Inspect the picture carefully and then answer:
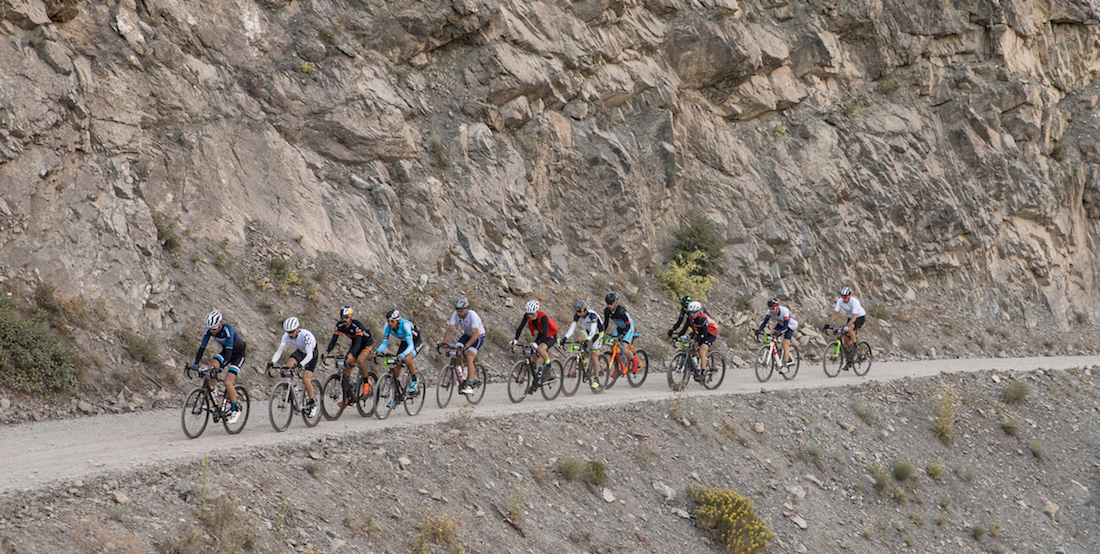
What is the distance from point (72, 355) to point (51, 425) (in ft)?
6.33

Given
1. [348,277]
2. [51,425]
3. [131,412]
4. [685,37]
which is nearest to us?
[51,425]

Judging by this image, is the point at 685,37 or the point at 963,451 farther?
the point at 685,37

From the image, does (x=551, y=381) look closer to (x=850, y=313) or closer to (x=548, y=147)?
(x=850, y=313)

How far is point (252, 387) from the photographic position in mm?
14805

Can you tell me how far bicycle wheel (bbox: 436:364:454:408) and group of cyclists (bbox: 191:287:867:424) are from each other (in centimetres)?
32

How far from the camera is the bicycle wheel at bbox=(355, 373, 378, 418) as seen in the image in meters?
12.6

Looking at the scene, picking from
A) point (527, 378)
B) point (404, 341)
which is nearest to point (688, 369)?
point (527, 378)

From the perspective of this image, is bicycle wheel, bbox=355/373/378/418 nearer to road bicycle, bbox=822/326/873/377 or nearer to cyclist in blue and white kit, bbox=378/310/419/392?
cyclist in blue and white kit, bbox=378/310/419/392

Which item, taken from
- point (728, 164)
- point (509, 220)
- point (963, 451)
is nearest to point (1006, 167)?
point (728, 164)

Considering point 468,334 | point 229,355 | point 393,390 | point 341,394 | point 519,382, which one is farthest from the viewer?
point 519,382

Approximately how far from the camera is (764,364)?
758 inches

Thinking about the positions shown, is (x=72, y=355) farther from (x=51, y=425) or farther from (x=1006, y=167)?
(x=1006, y=167)

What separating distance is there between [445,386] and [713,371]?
659cm

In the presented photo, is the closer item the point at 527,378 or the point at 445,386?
the point at 445,386
